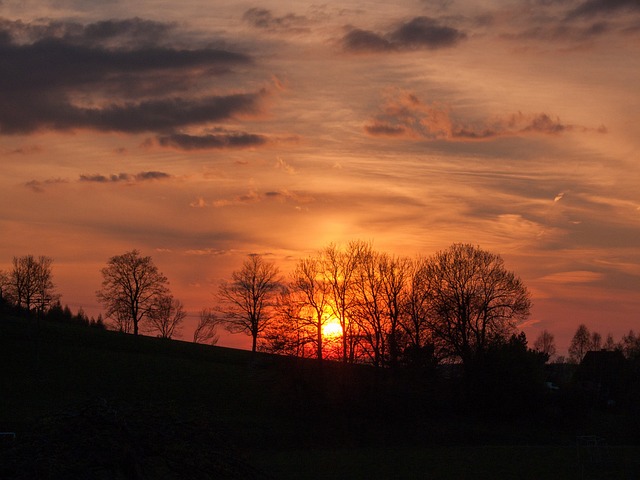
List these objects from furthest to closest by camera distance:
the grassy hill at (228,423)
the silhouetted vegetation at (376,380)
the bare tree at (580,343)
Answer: the bare tree at (580,343), the silhouetted vegetation at (376,380), the grassy hill at (228,423)

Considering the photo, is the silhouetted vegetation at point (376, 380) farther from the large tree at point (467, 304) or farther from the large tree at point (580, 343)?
the large tree at point (580, 343)

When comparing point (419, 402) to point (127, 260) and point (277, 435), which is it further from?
point (127, 260)

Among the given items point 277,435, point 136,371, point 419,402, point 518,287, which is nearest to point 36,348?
point 136,371

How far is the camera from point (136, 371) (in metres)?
67.4

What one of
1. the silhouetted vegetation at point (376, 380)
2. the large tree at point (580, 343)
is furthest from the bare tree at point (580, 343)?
the silhouetted vegetation at point (376, 380)

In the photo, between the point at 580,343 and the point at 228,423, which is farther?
the point at 580,343

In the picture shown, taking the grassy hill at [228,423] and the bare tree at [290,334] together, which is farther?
the bare tree at [290,334]

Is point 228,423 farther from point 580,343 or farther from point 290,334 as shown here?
point 580,343

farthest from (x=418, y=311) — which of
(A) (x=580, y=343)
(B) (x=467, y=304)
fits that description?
(A) (x=580, y=343)

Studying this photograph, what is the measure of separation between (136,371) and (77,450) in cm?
6016

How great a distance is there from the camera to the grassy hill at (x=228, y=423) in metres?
10.0

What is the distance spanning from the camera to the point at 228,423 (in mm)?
49719

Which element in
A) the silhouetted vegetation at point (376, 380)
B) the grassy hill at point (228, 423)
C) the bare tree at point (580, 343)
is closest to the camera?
the grassy hill at point (228, 423)

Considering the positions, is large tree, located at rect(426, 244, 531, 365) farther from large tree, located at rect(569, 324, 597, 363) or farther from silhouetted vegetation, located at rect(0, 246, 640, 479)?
large tree, located at rect(569, 324, 597, 363)
